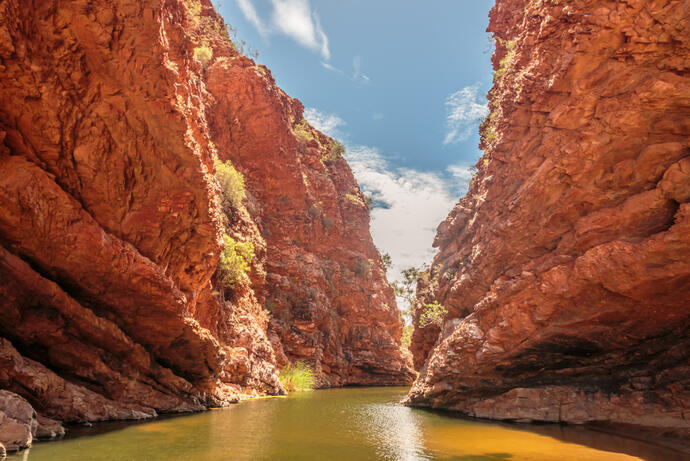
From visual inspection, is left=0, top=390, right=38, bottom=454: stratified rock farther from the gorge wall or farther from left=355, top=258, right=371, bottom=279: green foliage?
left=355, top=258, right=371, bottom=279: green foliage

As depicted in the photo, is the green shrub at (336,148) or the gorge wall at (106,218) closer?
the gorge wall at (106,218)

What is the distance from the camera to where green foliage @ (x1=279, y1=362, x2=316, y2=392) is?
90.3 ft

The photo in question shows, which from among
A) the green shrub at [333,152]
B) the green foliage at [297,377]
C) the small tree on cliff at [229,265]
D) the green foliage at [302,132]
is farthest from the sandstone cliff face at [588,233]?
the green shrub at [333,152]

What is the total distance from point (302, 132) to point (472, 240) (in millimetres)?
→ 28973

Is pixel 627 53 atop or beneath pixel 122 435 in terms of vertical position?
atop

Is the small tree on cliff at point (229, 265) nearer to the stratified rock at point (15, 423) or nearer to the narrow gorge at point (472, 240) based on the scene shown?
the narrow gorge at point (472, 240)

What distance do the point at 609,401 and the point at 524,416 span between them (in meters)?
2.63

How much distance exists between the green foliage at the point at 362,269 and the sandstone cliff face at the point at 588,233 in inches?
1040

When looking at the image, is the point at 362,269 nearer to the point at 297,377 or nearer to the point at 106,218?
the point at 297,377

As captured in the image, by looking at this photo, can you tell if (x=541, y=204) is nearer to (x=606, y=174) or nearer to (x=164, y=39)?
(x=606, y=174)

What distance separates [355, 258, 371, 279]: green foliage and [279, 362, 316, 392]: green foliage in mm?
13801

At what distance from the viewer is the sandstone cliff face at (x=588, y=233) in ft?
32.4

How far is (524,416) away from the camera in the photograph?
1303 centimetres

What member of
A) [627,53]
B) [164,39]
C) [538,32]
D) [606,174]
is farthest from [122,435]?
[538,32]
